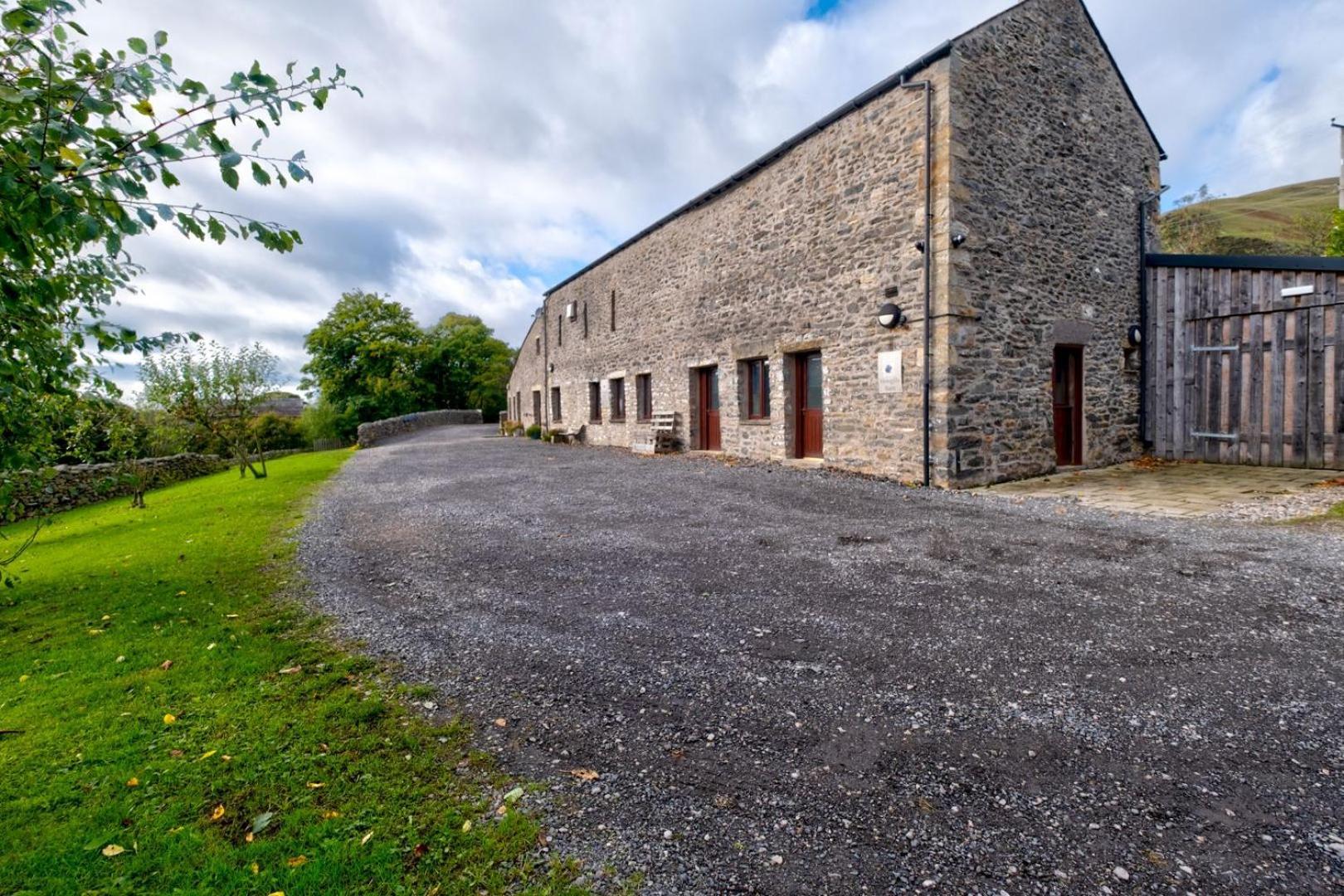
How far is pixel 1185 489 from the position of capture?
8.02 m

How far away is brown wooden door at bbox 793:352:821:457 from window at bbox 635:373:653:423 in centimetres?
570

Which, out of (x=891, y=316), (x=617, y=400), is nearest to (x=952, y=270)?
(x=891, y=316)

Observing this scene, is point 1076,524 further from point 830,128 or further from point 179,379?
point 179,379

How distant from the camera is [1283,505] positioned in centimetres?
670

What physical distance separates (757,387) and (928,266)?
4630 mm

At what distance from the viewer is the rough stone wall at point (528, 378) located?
24625mm

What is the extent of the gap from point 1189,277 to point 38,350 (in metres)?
14.5

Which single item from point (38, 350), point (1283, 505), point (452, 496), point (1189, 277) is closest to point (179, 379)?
point (452, 496)

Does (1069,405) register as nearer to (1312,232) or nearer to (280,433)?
(1312,232)

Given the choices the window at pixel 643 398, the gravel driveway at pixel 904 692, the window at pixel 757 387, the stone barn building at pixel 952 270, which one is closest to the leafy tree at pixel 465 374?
the window at pixel 643 398

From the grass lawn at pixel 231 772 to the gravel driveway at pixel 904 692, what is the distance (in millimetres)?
236

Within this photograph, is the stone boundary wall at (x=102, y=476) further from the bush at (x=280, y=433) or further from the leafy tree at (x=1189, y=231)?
the leafy tree at (x=1189, y=231)

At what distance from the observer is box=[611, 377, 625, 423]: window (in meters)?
18.0

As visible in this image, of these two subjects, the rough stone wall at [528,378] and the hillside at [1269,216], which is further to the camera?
the hillside at [1269,216]
